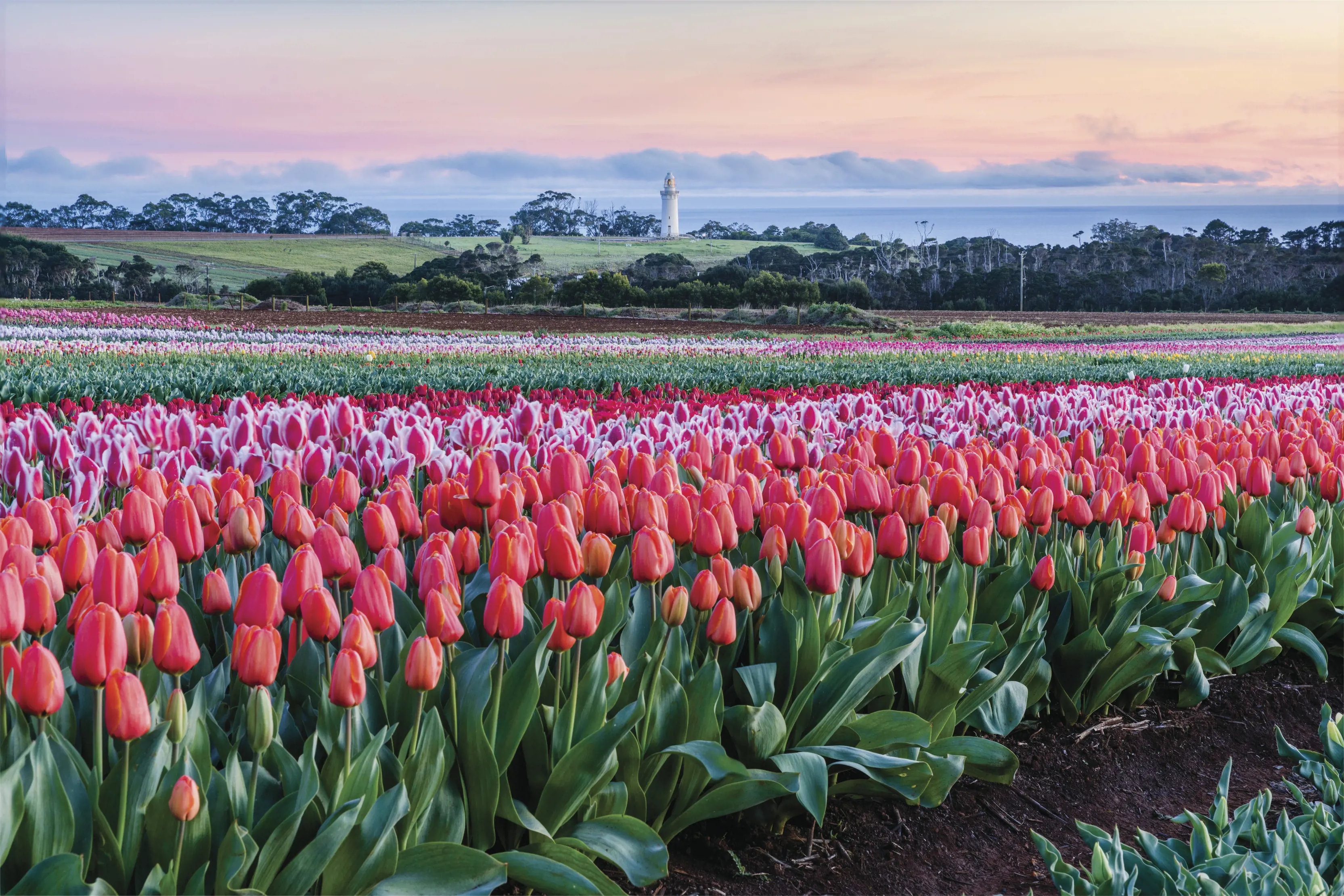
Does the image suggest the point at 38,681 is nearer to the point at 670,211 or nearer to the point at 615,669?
the point at 615,669

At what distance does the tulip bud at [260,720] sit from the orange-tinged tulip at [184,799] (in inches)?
5.9

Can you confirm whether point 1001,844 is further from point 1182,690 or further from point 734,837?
point 1182,690

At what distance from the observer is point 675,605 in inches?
95.1

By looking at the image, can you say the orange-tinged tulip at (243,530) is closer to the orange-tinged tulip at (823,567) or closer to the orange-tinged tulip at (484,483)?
the orange-tinged tulip at (484,483)

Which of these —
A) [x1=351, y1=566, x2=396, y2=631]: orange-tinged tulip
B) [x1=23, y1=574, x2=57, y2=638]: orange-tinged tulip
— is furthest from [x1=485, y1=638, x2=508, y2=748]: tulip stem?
[x1=23, y1=574, x2=57, y2=638]: orange-tinged tulip

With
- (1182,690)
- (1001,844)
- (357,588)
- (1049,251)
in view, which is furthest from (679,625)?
(1049,251)

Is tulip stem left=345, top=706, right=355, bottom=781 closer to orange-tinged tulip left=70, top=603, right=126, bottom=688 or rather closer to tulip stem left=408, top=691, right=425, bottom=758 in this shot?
tulip stem left=408, top=691, right=425, bottom=758

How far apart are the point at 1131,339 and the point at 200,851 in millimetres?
41720

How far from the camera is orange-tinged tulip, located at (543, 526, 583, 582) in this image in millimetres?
2354

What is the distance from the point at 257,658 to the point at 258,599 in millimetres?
184

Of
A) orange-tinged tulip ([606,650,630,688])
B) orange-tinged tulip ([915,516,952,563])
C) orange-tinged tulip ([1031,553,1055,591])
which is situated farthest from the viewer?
orange-tinged tulip ([1031,553,1055,591])

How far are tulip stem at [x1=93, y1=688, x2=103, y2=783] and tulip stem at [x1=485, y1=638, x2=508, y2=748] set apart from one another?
2.20 feet

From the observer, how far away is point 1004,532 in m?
3.24

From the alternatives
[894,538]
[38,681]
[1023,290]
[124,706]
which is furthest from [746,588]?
[1023,290]
